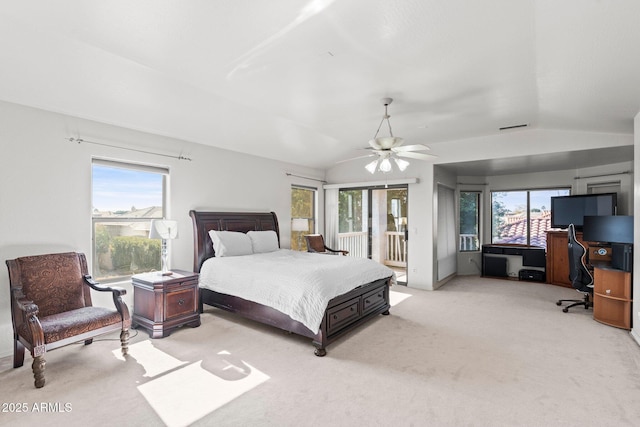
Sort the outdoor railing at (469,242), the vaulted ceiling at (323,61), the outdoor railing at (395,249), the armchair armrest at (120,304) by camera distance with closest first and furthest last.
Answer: the vaulted ceiling at (323,61)
the armchair armrest at (120,304)
the outdoor railing at (395,249)
the outdoor railing at (469,242)

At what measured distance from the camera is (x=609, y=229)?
4188 mm

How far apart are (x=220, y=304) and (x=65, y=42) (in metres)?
3.20

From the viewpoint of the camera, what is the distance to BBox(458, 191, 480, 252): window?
24.5 feet

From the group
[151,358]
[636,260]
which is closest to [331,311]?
[151,358]

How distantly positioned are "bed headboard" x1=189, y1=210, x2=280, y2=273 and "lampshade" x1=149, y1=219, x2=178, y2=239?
2.15 feet

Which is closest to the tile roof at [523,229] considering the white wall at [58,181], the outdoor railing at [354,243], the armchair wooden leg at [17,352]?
the outdoor railing at [354,243]

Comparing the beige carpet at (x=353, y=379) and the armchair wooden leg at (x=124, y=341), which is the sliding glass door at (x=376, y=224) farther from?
the armchair wooden leg at (x=124, y=341)

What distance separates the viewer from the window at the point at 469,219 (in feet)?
24.5

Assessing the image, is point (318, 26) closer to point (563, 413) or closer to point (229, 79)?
point (229, 79)

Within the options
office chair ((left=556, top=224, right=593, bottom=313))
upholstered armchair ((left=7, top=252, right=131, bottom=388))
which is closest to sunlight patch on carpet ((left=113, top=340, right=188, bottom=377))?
upholstered armchair ((left=7, top=252, right=131, bottom=388))

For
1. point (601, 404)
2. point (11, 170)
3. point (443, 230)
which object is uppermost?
point (11, 170)

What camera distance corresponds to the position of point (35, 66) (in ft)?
9.27

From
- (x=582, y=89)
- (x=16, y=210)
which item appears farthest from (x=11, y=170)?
(x=582, y=89)

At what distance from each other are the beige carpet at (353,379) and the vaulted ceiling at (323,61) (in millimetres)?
2629
